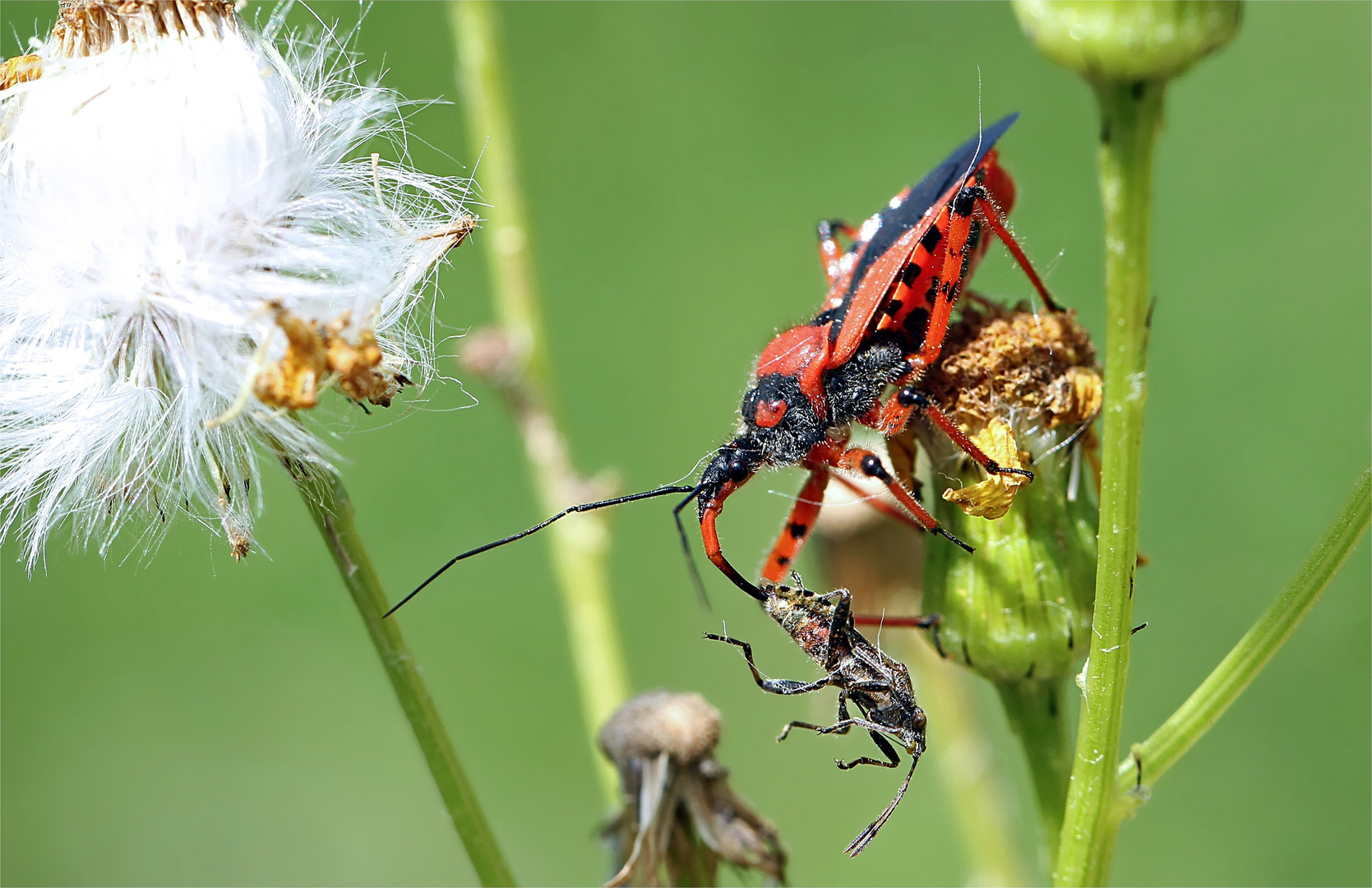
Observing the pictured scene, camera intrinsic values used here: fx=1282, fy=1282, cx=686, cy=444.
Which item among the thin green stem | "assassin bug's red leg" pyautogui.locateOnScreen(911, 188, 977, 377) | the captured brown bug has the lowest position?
the thin green stem

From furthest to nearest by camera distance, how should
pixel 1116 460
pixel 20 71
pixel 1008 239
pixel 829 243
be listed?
pixel 829 243 → pixel 1008 239 → pixel 20 71 → pixel 1116 460

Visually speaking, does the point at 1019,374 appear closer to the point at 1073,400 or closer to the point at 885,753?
the point at 1073,400

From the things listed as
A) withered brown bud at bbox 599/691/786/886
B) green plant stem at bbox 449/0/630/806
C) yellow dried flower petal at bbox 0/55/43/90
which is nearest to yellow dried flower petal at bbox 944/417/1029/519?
withered brown bud at bbox 599/691/786/886

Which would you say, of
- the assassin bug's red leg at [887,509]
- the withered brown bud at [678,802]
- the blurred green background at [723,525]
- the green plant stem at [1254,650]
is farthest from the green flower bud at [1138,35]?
the blurred green background at [723,525]

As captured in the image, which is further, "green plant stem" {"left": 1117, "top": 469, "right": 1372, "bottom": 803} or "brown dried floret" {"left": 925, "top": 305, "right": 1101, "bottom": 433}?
"brown dried floret" {"left": 925, "top": 305, "right": 1101, "bottom": 433}

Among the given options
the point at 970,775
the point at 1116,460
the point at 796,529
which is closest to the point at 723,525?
the point at 970,775

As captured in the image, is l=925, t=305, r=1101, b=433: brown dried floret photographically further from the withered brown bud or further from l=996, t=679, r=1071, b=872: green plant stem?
the withered brown bud

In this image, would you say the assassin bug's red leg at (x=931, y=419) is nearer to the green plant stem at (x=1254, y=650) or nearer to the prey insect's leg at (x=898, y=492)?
the prey insect's leg at (x=898, y=492)

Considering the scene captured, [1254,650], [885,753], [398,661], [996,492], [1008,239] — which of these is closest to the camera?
[1254,650]
